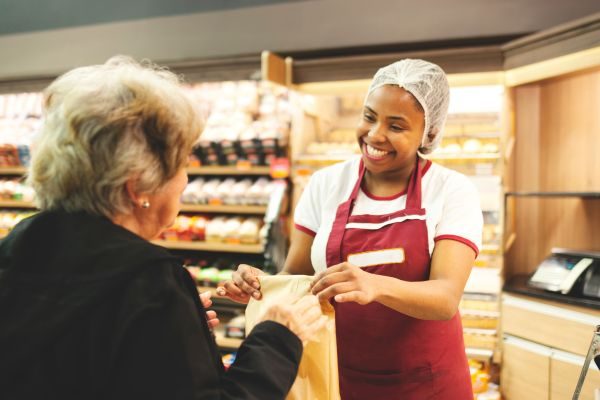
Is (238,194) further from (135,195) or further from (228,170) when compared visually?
(135,195)

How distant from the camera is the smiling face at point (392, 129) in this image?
165 cm

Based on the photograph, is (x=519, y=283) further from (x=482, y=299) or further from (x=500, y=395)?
(x=500, y=395)

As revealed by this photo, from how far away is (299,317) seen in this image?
3.71 feet

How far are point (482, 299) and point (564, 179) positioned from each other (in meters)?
1.05

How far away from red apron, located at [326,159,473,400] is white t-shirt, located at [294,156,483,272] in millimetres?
44

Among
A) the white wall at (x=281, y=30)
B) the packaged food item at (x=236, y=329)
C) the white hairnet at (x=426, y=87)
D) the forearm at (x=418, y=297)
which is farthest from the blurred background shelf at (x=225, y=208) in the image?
the forearm at (x=418, y=297)

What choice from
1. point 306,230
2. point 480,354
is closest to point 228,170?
point 480,354

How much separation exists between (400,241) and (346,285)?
41 centimetres

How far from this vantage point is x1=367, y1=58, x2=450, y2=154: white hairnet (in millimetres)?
1640

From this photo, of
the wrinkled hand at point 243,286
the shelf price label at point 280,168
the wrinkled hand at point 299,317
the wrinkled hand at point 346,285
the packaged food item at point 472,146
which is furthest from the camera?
the shelf price label at point 280,168

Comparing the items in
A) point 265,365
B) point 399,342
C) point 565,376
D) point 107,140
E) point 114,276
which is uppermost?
point 107,140

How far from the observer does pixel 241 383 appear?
1016 millimetres

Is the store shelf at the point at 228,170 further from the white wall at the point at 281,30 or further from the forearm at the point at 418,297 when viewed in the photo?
the forearm at the point at 418,297

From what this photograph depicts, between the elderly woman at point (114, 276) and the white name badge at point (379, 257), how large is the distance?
0.46 m
